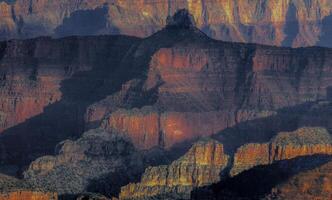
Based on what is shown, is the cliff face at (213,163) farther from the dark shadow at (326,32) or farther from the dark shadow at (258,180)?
the dark shadow at (326,32)

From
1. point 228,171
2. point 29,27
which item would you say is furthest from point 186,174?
point 29,27

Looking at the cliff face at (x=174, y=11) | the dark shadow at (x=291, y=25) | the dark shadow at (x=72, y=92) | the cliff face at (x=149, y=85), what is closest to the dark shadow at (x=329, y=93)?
the cliff face at (x=149, y=85)

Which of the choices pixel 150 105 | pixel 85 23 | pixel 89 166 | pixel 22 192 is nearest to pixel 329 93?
pixel 150 105

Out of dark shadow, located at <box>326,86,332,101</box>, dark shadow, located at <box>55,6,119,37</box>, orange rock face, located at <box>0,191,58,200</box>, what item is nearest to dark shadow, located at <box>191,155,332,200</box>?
orange rock face, located at <box>0,191,58,200</box>

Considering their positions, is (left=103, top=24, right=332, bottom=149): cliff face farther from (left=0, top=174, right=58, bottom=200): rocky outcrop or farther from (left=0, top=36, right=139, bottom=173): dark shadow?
(left=0, top=174, right=58, bottom=200): rocky outcrop

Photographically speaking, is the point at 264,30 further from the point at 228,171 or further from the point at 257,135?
the point at 228,171

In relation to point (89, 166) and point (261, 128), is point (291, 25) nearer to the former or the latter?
point (261, 128)
